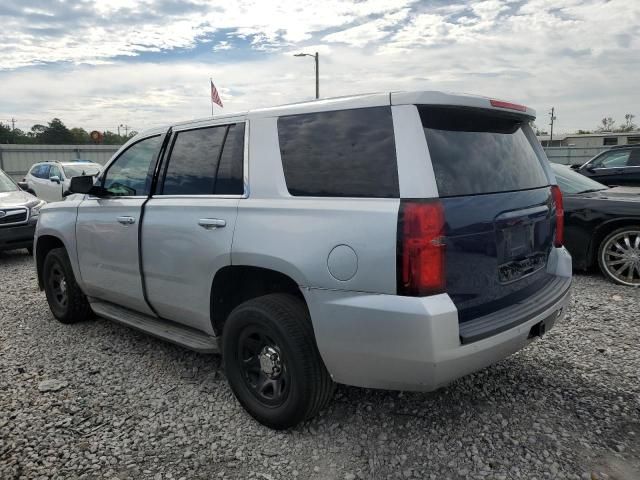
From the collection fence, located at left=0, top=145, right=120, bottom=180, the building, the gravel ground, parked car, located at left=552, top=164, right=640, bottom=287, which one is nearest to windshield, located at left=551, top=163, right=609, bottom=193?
parked car, located at left=552, top=164, right=640, bottom=287

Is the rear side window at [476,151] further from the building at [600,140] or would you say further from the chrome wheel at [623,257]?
the building at [600,140]

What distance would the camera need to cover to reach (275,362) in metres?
2.84

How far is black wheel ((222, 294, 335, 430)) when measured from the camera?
8.73 feet

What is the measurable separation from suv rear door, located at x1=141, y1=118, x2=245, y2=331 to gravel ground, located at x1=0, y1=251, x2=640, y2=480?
0.61 m

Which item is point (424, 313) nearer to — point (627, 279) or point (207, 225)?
point (207, 225)

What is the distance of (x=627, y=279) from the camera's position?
569 cm

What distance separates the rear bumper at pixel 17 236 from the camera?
7.98 m

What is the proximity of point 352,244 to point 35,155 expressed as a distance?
25709 mm

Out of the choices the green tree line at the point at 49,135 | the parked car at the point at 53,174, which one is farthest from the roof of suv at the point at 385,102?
the green tree line at the point at 49,135

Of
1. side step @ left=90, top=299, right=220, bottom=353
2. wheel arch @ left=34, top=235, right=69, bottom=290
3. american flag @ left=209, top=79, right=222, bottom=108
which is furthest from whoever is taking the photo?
american flag @ left=209, top=79, right=222, bottom=108

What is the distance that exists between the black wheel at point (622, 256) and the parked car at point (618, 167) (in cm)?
607

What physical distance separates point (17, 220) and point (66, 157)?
61.0ft

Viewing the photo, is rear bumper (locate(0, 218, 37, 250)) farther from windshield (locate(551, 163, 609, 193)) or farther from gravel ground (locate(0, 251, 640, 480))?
windshield (locate(551, 163, 609, 193))

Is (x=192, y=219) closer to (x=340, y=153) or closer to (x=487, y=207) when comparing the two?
(x=340, y=153)
